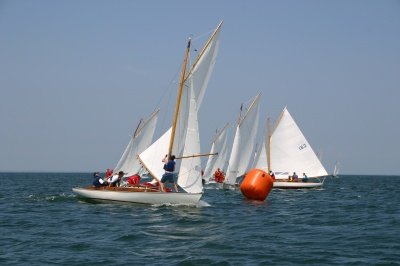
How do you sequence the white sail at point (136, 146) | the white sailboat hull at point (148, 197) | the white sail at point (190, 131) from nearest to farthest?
the white sailboat hull at point (148, 197), the white sail at point (190, 131), the white sail at point (136, 146)

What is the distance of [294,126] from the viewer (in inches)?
2472

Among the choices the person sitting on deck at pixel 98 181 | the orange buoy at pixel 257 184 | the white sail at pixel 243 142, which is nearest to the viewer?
the person sitting on deck at pixel 98 181

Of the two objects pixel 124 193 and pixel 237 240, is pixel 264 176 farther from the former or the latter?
pixel 237 240

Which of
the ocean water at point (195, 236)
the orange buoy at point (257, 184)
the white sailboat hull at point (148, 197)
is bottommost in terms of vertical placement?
the ocean water at point (195, 236)

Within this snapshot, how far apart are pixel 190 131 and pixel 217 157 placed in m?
40.6

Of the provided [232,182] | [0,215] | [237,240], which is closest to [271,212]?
[237,240]

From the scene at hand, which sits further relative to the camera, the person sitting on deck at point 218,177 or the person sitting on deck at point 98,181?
the person sitting on deck at point 218,177

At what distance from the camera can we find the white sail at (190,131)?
108ft

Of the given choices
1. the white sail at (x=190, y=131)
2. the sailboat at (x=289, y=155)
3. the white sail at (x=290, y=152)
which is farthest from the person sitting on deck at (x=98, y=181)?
the white sail at (x=290, y=152)

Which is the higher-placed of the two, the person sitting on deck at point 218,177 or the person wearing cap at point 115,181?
the person sitting on deck at point 218,177

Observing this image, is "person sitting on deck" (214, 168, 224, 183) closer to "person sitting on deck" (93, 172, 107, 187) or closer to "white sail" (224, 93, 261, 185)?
"white sail" (224, 93, 261, 185)

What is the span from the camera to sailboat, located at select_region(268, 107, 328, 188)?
2473 inches

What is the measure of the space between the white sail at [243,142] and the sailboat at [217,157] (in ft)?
39.2

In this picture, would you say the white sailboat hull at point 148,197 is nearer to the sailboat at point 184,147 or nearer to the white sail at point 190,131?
the sailboat at point 184,147
